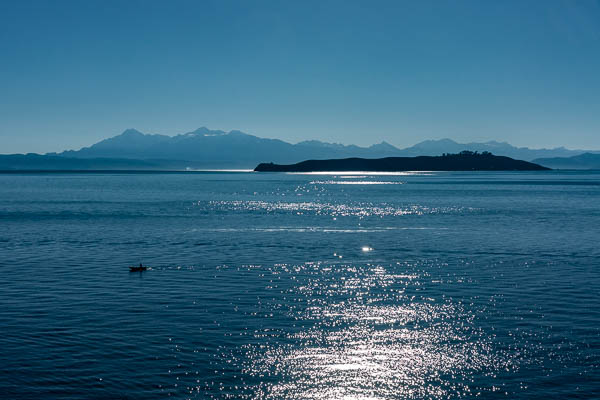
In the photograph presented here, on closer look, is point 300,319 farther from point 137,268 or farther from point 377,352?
point 137,268

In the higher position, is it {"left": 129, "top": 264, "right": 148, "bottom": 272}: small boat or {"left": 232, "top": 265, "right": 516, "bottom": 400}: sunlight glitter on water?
{"left": 129, "top": 264, "right": 148, "bottom": 272}: small boat

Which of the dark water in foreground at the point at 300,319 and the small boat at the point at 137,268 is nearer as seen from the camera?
the dark water in foreground at the point at 300,319

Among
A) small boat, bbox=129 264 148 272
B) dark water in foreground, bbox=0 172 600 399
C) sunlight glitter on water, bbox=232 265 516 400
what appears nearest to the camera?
sunlight glitter on water, bbox=232 265 516 400

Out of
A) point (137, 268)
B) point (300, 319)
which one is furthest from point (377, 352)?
point (137, 268)

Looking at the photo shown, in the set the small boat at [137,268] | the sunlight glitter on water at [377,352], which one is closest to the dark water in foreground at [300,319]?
the sunlight glitter on water at [377,352]

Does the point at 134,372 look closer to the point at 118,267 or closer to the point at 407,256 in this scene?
the point at 118,267

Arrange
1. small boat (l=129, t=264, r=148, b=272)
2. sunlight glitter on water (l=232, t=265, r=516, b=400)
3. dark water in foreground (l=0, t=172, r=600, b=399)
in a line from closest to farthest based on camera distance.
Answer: sunlight glitter on water (l=232, t=265, r=516, b=400)
dark water in foreground (l=0, t=172, r=600, b=399)
small boat (l=129, t=264, r=148, b=272)

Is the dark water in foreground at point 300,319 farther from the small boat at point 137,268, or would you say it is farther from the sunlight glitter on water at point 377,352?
the small boat at point 137,268

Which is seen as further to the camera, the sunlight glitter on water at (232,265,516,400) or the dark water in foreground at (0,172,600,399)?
the dark water in foreground at (0,172,600,399)

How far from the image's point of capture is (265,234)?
67250 mm

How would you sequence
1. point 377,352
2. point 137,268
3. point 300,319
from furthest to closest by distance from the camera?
point 137,268, point 300,319, point 377,352

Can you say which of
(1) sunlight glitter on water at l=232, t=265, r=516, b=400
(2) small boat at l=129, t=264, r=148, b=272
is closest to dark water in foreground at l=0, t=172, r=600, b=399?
(1) sunlight glitter on water at l=232, t=265, r=516, b=400

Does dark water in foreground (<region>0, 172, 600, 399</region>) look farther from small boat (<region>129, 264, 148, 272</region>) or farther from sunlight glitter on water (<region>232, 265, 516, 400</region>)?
small boat (<region>129, 264, 148, 272</region>)

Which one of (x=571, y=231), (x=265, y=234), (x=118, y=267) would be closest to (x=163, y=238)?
(x=265, y=234)
